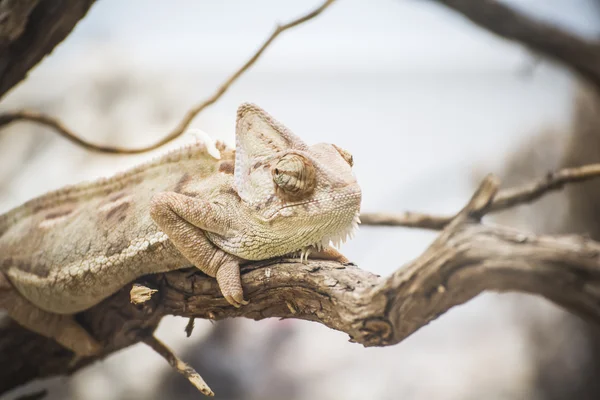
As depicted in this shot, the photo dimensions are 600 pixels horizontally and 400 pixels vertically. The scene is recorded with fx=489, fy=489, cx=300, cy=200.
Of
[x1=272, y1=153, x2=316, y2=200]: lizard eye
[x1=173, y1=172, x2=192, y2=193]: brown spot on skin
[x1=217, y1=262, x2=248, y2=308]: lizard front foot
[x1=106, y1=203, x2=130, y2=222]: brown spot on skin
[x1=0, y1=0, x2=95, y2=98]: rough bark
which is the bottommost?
[x1=217, y1=262, x2=248, y2=308]: lizard front foot

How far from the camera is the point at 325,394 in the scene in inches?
71.7

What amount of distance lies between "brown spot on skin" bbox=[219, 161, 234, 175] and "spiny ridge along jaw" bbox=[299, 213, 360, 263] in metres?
0.29

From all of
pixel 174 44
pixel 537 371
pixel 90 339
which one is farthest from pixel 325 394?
pixel 174 44

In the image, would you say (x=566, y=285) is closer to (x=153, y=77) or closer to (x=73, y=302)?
(x=73, y=302)

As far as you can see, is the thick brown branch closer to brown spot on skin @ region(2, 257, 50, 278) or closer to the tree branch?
the tree branch

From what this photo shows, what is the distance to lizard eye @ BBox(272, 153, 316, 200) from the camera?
1080 mm

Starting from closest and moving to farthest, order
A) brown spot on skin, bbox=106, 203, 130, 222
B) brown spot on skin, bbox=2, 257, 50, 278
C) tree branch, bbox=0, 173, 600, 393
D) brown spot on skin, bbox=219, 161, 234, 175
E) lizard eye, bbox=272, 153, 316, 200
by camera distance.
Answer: tree branch, bbox=0, 173, 600, 393 → lizard eye, bbox=272, 153, 316, 200 → brown spot on skin, bbox=219, 161, 234, 175 → brown spot on skin, bbox=106, 203, 130, 222 → brown spot on skin, bbox=2, 257, 50, 278

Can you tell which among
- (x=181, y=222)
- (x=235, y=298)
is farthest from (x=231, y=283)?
(x=181, y=222)

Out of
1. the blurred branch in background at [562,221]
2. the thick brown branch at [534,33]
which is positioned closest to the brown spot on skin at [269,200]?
the blurred branch in background at [562,221]

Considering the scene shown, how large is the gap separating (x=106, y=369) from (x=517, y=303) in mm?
1802

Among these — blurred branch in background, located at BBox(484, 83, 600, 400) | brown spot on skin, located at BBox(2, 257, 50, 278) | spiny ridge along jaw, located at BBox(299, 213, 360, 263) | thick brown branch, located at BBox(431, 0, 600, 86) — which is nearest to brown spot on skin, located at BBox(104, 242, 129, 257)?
brown spot on skin, located at BBox(2, 257, 50, 278)

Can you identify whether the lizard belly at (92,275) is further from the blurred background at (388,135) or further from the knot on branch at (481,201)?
the knot on branch at (481,201)

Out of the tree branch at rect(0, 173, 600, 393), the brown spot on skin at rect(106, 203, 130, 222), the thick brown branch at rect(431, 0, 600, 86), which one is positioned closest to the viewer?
the tree branch at rect(0, 173, 600, 393)

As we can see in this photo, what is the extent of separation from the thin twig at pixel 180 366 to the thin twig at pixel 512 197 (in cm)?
82
